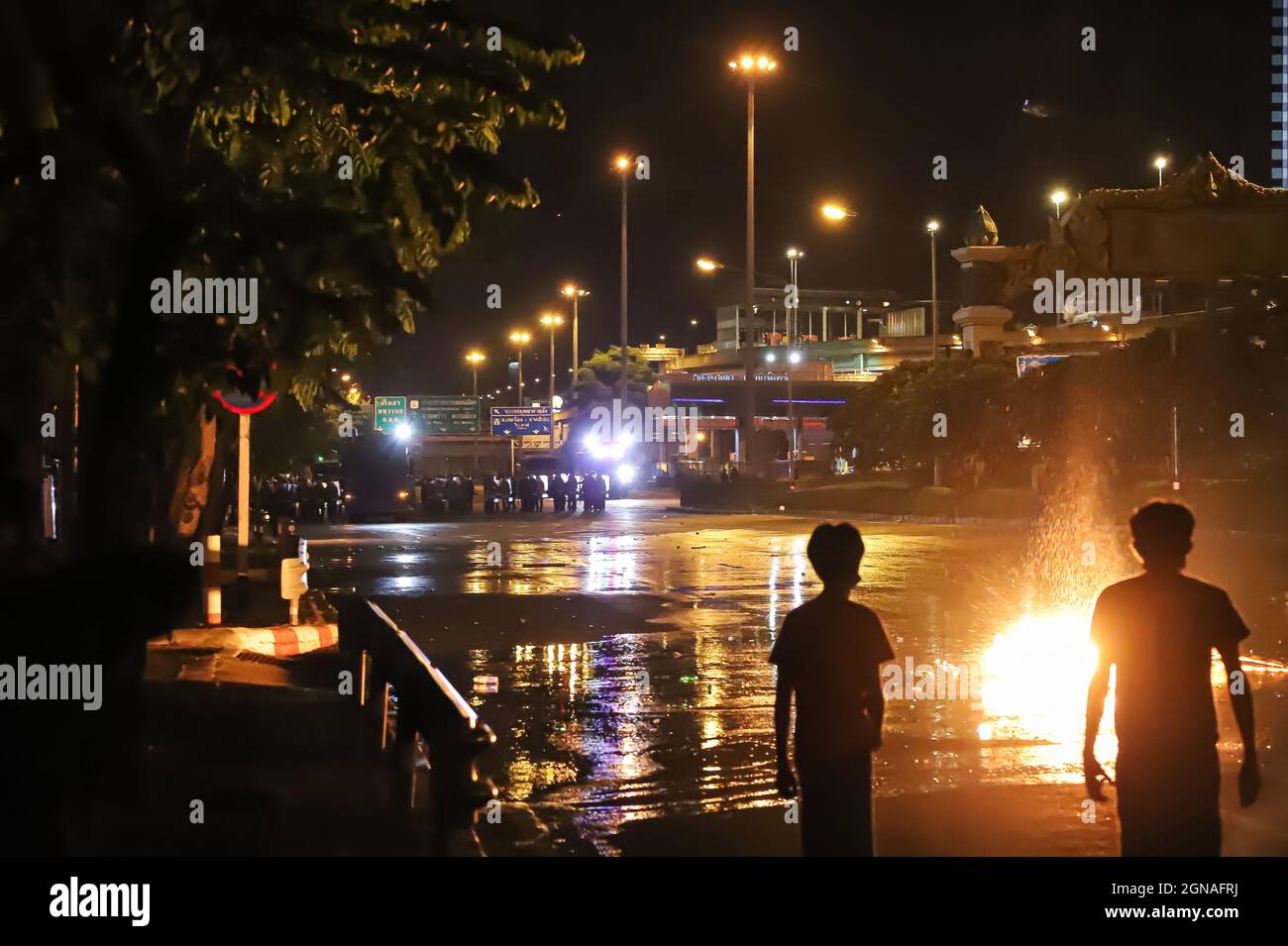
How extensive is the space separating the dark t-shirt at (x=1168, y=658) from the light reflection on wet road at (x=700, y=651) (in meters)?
3.13

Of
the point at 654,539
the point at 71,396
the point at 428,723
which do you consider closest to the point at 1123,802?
the point at 428,723

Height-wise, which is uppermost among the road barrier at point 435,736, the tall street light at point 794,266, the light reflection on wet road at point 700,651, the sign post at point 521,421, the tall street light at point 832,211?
the tall street light at point 794,266

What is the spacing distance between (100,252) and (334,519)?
4538cm

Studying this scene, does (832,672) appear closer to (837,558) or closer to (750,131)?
(837,558)

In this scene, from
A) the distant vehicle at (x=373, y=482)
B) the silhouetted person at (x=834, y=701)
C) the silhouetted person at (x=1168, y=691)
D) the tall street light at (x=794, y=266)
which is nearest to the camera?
the silhouetted person at (x=1168, y=691)

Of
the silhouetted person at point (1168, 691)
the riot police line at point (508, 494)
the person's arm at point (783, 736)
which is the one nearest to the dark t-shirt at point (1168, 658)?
the silhouetted person at point (1168, 691)

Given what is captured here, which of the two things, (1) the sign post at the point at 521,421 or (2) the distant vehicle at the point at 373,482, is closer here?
(2) the distant vehicle at the point at 373,482

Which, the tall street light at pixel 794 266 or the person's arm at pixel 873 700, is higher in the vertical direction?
the tall street light at pixel 794 266

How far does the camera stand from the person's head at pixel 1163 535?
541cm

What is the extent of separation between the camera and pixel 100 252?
634 cm

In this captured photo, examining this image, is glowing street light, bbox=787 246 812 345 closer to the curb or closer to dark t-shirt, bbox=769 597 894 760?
the curb

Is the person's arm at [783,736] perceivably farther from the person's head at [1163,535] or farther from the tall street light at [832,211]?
the tall street light at [832,211]

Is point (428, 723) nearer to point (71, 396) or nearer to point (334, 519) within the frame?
point (71, 396)

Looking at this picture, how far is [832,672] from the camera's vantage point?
543 centimetres
